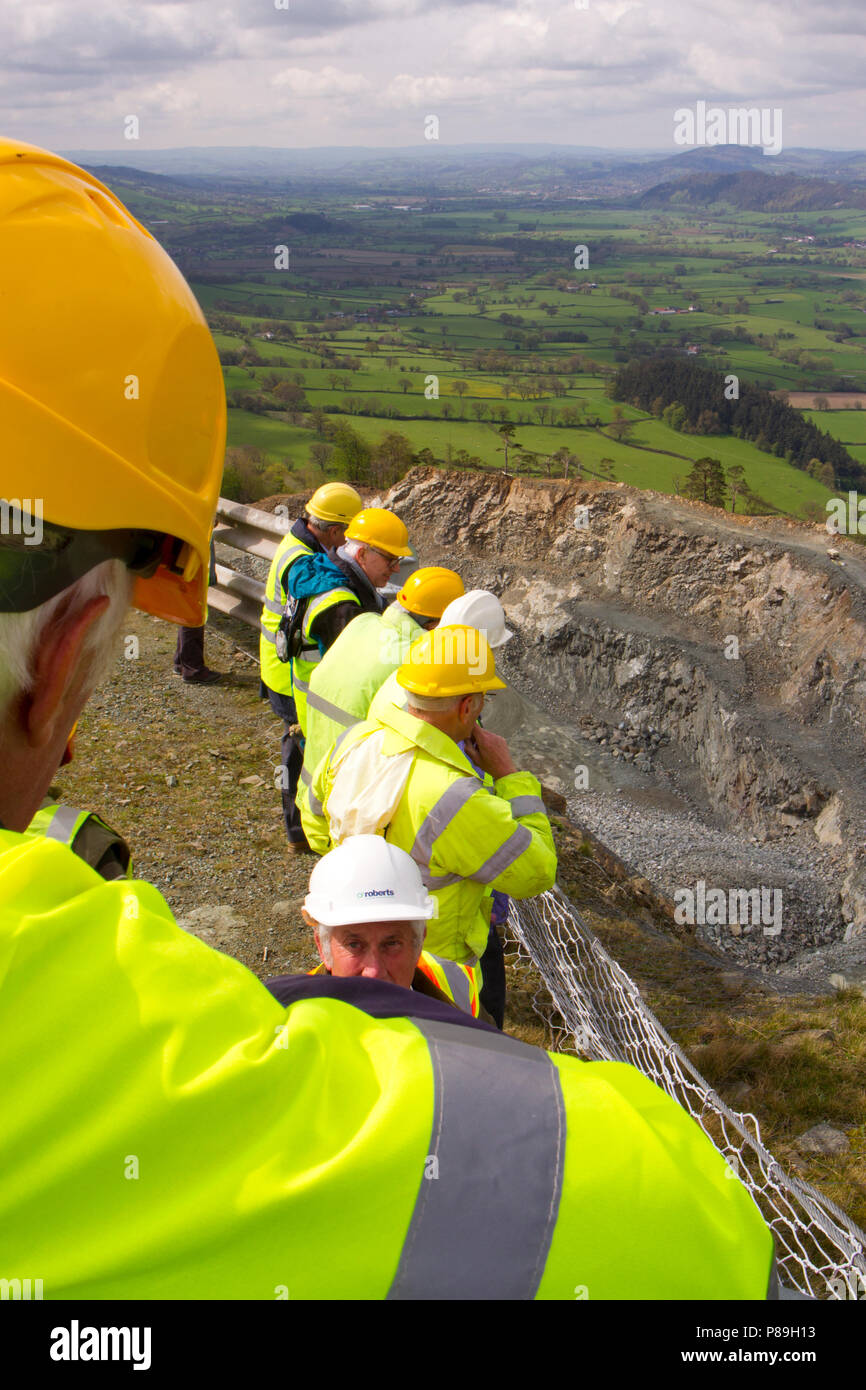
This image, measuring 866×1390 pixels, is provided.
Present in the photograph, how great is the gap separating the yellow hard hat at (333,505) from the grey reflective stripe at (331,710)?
6.26ft

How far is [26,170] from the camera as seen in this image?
112cm

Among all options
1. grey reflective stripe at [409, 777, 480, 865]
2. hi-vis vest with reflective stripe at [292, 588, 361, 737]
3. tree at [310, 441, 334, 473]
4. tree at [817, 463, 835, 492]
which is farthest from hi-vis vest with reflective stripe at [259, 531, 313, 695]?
tree at [817, 463, 835, 492]

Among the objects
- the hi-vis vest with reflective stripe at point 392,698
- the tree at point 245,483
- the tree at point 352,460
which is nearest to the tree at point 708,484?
the tree at point 352,460

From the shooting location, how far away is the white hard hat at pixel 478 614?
15.9ft

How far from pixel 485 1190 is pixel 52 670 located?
70cm

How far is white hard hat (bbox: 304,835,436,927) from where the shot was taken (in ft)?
8.28

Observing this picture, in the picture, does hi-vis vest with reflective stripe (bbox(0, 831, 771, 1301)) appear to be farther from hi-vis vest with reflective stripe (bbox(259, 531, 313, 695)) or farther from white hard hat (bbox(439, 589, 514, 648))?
hi-vis vest with reflective stripe (bbox(259, 531, 313, 695))

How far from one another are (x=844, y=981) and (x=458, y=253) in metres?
160

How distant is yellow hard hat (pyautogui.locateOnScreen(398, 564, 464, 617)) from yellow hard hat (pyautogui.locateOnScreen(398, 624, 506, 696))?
139 cm

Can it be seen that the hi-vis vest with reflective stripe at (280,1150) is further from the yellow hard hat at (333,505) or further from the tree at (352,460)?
the tree at (352,460)

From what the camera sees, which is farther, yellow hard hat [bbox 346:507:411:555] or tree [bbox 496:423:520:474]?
tree [bbox 496:423:520:474]

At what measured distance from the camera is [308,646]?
5891mm
